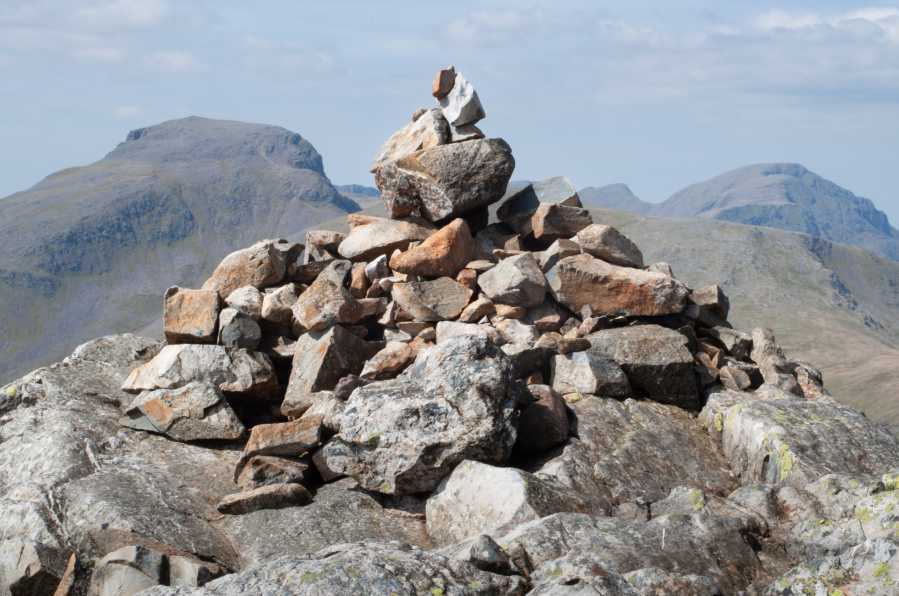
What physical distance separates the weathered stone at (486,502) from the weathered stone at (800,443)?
3657 millimetres

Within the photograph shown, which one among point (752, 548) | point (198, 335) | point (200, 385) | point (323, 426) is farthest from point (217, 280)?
point (752, 548)

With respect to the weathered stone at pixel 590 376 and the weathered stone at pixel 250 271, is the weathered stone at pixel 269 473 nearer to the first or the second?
the weathered stone at pixel 590 376

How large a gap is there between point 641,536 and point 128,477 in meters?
7.73

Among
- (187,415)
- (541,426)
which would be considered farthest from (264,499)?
(541,426)

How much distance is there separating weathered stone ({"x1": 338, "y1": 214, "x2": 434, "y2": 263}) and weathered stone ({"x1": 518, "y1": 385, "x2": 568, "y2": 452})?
660 centimetres

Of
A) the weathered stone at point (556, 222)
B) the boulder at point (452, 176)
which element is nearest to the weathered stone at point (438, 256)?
the boulder at point (452, 176)

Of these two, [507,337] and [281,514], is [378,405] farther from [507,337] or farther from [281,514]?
[507,337]

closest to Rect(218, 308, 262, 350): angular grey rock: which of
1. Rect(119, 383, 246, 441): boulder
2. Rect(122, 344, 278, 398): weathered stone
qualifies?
Rect(122, 344, 278, 398): weathered stone

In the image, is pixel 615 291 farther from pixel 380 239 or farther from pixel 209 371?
pixel 209 371

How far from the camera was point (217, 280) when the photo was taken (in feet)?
53.3

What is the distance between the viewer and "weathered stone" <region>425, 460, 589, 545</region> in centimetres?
872

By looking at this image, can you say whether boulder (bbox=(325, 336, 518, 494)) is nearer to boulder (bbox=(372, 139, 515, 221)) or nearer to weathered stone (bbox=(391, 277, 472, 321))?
weathered stone (bbox=(391, 277, 472, 321))

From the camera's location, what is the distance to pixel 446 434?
1005 centimetres

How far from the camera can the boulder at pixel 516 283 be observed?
14578mm
